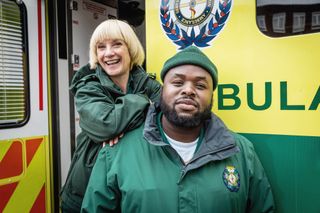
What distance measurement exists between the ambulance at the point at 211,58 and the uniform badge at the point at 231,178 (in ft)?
0.75

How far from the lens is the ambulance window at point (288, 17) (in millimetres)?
1463

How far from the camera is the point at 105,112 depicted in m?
1.49

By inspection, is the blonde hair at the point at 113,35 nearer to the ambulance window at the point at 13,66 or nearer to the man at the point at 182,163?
the man at the point at 182,163

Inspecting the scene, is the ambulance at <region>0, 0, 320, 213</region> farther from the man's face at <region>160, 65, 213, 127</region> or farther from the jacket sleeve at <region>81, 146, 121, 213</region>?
the jacket sleeve at <region>81, 146, 121, 213</region>

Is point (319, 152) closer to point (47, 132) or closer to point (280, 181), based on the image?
point (280, 181)

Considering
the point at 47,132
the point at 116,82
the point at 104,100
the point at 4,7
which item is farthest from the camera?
the point at 47,132

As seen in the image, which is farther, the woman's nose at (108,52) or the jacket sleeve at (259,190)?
the woman's nose at (108,52)

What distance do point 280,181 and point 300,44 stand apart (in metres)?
0.63

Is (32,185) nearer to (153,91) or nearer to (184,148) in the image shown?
(153,91)

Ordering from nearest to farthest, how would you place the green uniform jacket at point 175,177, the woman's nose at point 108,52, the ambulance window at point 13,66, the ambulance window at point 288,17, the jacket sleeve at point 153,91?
the green uniform jacket at point 175,177 → the ambulance window at point 288,17 → the woman's nose at point 108,52 → the jacket sleeve at point 153,91 → the ambulance window at point 13,66

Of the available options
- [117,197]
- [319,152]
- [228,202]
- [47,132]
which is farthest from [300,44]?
[47,132]

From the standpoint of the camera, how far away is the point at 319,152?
1.43 meters

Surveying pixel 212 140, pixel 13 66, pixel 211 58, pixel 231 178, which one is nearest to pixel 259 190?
pixel 231 178

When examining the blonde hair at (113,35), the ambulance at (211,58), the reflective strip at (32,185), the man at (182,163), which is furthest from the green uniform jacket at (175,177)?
the reflective strip at (32,185)
